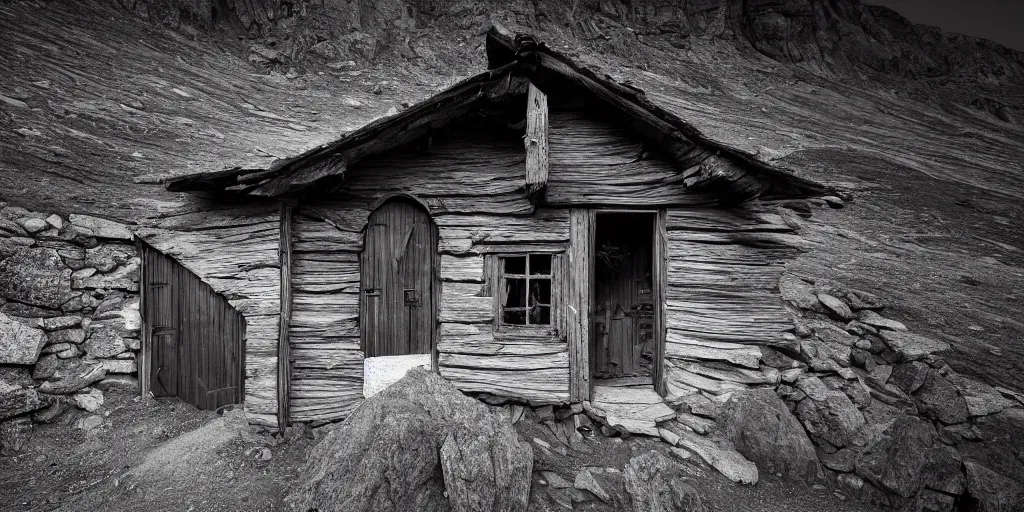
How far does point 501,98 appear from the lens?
5758mm

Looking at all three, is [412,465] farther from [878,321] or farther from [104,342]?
[878,321]

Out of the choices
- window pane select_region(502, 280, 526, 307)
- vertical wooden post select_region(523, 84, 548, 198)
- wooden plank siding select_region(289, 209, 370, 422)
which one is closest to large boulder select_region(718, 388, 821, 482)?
window pane select_region(502, 280, 526, 307)

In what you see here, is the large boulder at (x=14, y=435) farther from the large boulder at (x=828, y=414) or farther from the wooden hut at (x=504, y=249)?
the large boulder at (x=828, y=414)

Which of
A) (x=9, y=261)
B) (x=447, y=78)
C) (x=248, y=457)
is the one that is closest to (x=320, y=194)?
(x=248, y=457)

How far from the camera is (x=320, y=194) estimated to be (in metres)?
5.96

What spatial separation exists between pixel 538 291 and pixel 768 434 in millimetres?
3746

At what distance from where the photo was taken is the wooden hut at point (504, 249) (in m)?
5.78

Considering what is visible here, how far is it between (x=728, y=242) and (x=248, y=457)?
7.40 meters

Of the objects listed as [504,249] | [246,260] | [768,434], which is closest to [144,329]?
[246,260]

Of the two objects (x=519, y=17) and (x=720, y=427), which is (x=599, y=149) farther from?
(x=519, y=17)

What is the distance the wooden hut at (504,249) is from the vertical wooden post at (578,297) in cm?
2

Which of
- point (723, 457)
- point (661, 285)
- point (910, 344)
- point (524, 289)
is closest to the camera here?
point (723, 457)

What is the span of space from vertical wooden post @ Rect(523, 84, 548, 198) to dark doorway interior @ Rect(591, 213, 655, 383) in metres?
3.67

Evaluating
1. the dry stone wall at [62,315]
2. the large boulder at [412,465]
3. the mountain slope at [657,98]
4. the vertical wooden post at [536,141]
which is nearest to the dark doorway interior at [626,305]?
the mountain slope at [657,98]
